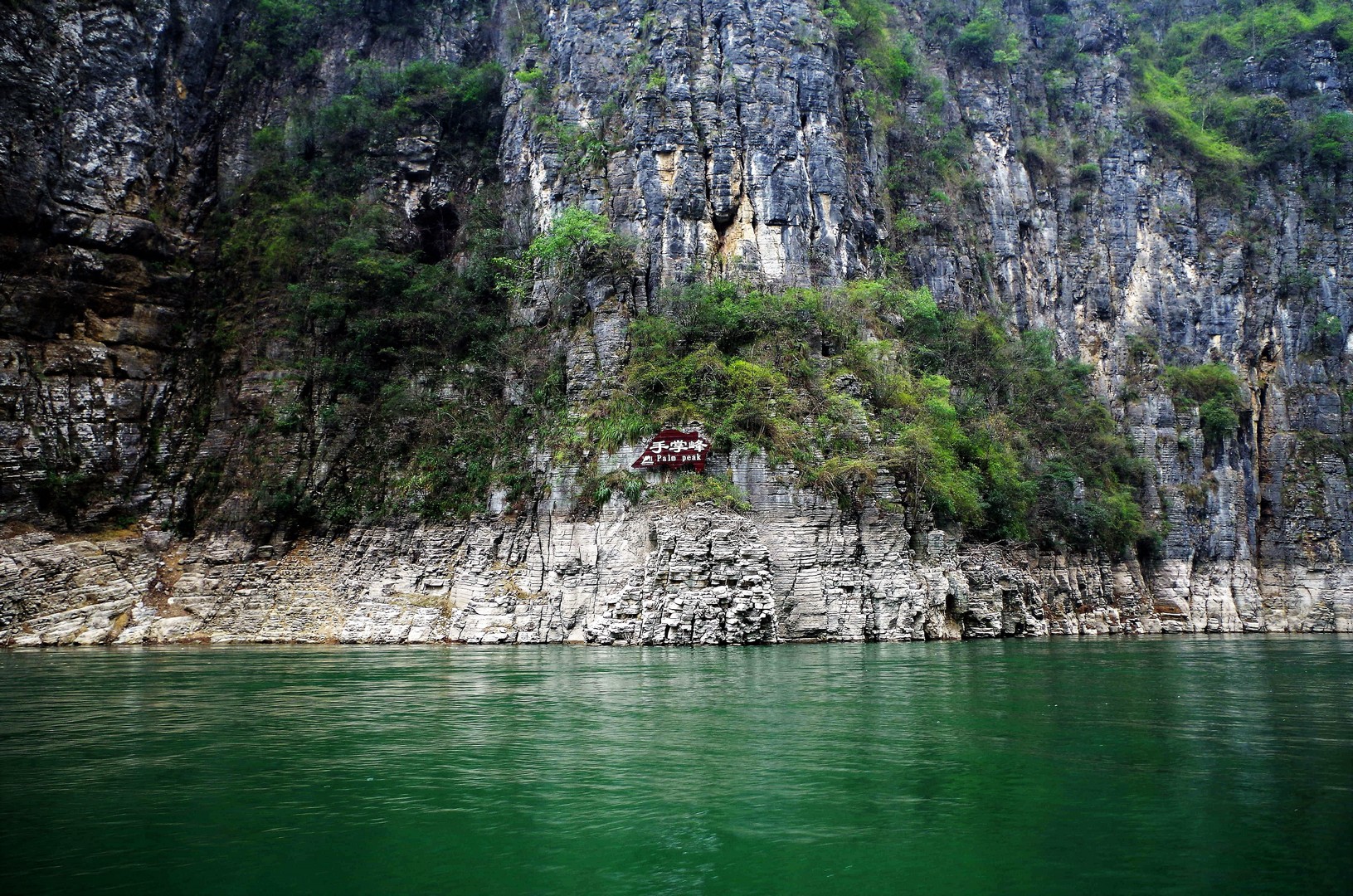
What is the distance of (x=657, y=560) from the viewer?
28.8 meters

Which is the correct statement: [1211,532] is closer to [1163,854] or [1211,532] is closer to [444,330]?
[444,330]

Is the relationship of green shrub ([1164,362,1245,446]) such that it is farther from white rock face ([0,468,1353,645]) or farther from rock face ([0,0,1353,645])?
white rock face ([0,468,1353,645])

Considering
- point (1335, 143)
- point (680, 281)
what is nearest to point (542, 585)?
point (680, 281)

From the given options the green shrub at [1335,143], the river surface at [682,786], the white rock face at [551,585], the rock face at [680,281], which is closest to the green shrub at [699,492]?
the white rock face at [551,585]

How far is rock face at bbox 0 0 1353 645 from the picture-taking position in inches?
1208

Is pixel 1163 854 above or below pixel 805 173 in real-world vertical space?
below

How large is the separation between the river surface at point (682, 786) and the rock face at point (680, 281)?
13.4 m

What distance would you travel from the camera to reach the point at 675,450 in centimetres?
3073

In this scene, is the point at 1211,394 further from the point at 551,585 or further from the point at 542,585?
the point at 542,585

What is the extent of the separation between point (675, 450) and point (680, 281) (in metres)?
9.61

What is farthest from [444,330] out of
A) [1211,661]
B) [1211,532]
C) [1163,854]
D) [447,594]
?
[1211,532]

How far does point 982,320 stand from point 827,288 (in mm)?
12873

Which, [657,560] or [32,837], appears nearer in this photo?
[32,837]

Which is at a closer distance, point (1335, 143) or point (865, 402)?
point (865, 402)
